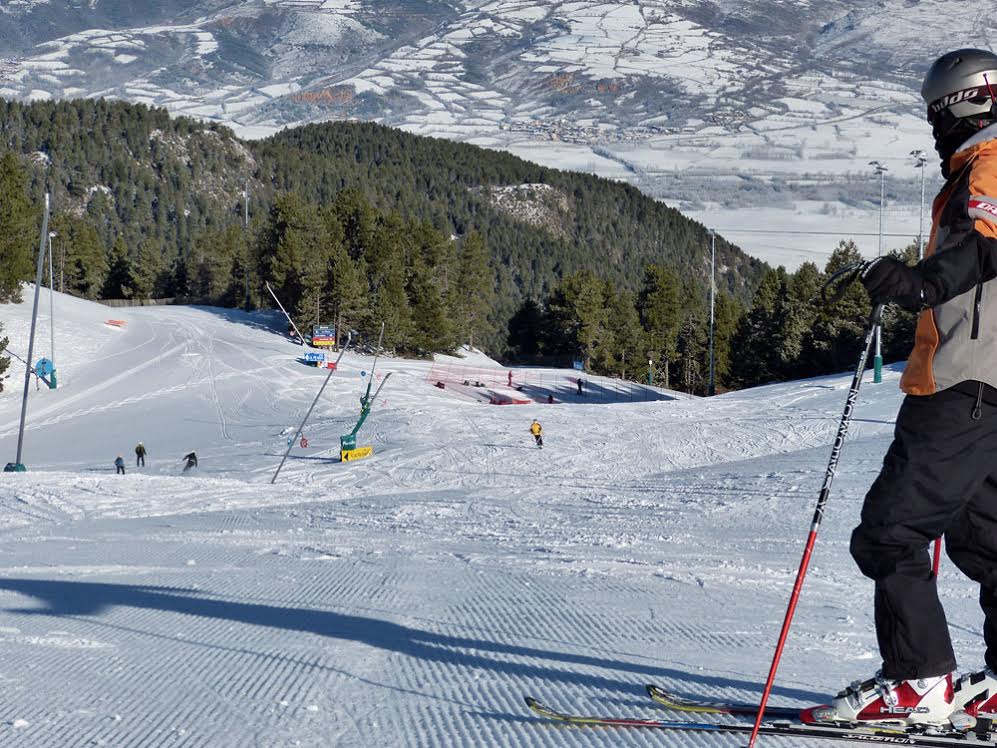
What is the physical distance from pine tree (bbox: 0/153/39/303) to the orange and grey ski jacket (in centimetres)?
6140

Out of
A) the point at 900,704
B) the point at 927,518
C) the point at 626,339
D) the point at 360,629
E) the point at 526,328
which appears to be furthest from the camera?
the point at 526,328

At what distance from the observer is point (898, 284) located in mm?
2646

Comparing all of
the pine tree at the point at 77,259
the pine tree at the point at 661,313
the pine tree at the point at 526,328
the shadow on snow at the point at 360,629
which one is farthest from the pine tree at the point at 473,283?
the shadow on snow at the point at 360,629

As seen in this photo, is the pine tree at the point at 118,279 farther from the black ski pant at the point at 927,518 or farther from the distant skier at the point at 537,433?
the black ski pant at the point at 927,518

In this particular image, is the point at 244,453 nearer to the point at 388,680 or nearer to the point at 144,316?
the point at 388,680

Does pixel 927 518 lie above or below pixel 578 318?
below

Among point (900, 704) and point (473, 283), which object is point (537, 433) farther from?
point (473, 283)

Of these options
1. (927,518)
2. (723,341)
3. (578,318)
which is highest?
(578,318)

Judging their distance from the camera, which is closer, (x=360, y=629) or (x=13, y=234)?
(x=360, y=629)

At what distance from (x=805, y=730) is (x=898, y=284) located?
4.25 feet

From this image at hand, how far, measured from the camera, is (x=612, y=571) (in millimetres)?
6211

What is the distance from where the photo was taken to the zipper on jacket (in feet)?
8.79

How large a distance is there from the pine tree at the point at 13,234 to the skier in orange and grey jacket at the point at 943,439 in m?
61.3

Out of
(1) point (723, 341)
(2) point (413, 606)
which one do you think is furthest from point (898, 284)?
(1) point (723, 341)
